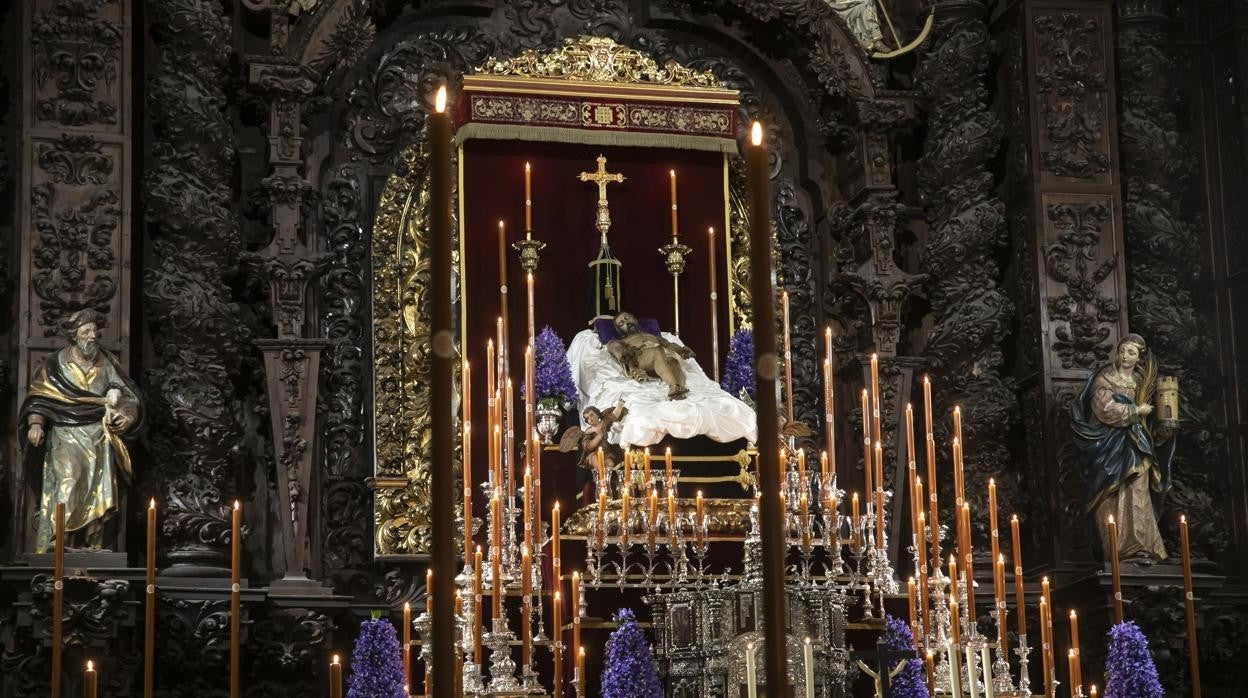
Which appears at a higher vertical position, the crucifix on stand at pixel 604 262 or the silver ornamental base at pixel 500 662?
the crucifix on stand at pixel 604 262

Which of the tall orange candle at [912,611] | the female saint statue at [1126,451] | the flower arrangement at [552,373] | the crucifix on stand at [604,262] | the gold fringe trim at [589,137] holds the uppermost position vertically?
the gold fringe trim at [589,137]

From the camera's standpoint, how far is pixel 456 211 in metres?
14.2

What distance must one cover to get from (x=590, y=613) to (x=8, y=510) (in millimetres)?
3841

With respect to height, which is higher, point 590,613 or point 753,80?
point 753,80

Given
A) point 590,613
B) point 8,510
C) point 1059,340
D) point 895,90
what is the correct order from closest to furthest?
point 590,613 → point 8,510 → point 1059,340 → point 895,90

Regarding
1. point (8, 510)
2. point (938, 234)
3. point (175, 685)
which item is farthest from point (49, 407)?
point (938, 234)

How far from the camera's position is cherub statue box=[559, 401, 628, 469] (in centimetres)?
1217

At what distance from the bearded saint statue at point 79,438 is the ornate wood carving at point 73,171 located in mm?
321

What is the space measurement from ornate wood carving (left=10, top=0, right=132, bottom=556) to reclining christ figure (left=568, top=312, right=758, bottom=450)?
3.11 m

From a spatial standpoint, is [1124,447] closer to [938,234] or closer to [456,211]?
[938,234]

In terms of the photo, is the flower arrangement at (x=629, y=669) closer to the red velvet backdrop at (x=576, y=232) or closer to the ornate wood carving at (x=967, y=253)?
the red velvet backdrop at (x=576, y=232)

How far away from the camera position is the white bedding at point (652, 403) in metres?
12.4

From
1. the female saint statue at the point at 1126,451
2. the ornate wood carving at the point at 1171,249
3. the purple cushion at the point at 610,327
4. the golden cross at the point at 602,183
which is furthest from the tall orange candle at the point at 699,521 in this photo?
the ornate wood carving at the point at 1171,249

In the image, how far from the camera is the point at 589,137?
14.2 m
